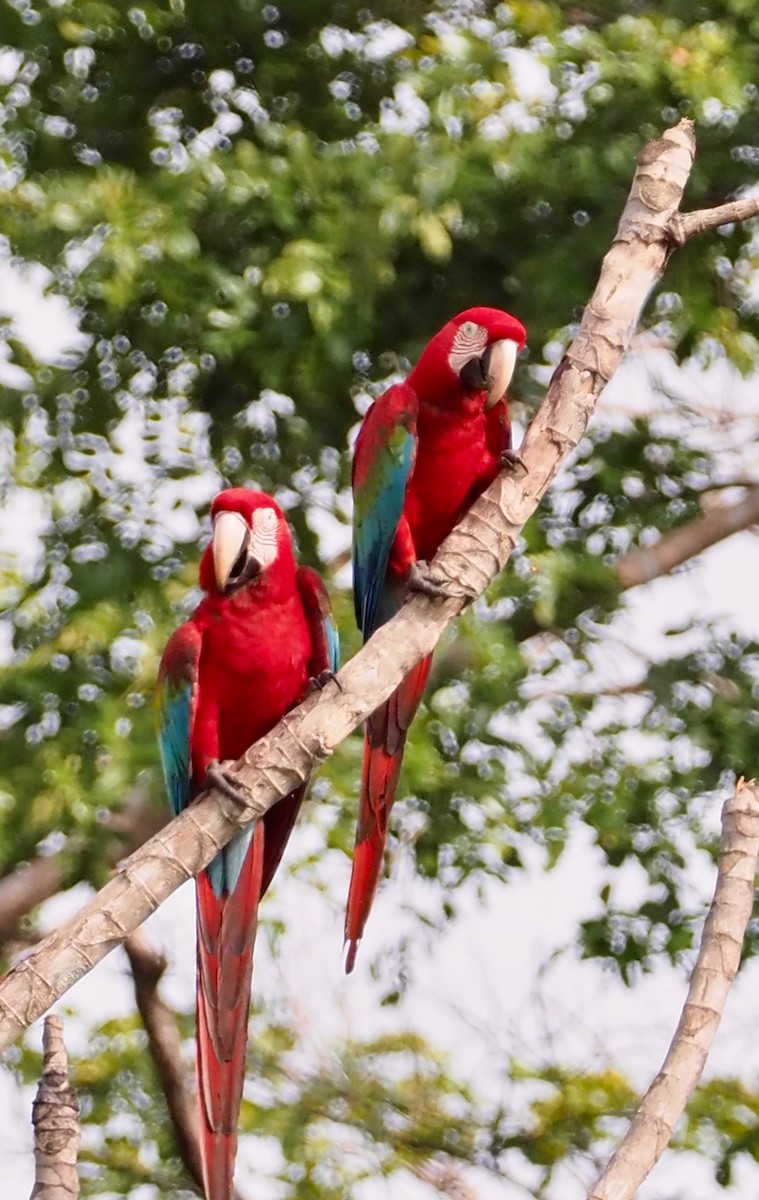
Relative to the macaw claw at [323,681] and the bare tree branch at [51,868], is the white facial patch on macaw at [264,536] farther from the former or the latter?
the bare tree branch at [51,868]

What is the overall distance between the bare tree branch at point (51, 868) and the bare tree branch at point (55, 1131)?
5.42 ft

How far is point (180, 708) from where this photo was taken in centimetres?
225

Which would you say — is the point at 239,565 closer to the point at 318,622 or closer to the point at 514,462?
the point at 318,622

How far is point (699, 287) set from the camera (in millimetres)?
3393

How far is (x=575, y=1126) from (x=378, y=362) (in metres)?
1.76

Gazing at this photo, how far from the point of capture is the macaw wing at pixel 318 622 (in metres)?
2.24

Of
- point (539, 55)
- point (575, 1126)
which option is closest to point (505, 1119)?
point (575, 1126)

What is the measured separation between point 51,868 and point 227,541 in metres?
1.66

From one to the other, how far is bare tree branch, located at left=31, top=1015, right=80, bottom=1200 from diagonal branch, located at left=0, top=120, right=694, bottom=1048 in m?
0.16

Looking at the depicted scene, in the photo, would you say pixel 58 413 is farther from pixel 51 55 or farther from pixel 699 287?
pixel 699 287

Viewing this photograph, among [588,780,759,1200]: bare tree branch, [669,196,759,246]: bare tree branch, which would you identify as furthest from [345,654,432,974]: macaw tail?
[669,196,759,246]: bare tree branch

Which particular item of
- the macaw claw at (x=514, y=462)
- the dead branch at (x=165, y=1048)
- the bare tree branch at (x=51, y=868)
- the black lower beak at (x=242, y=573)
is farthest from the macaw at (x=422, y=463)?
the dead branch at (x=165, y=1048)

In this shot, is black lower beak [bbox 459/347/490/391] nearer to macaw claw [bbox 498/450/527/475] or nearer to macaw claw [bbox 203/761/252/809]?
macaw claw [bbox 498/450/527/475]

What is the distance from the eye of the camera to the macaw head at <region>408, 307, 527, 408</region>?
7.71 feet
